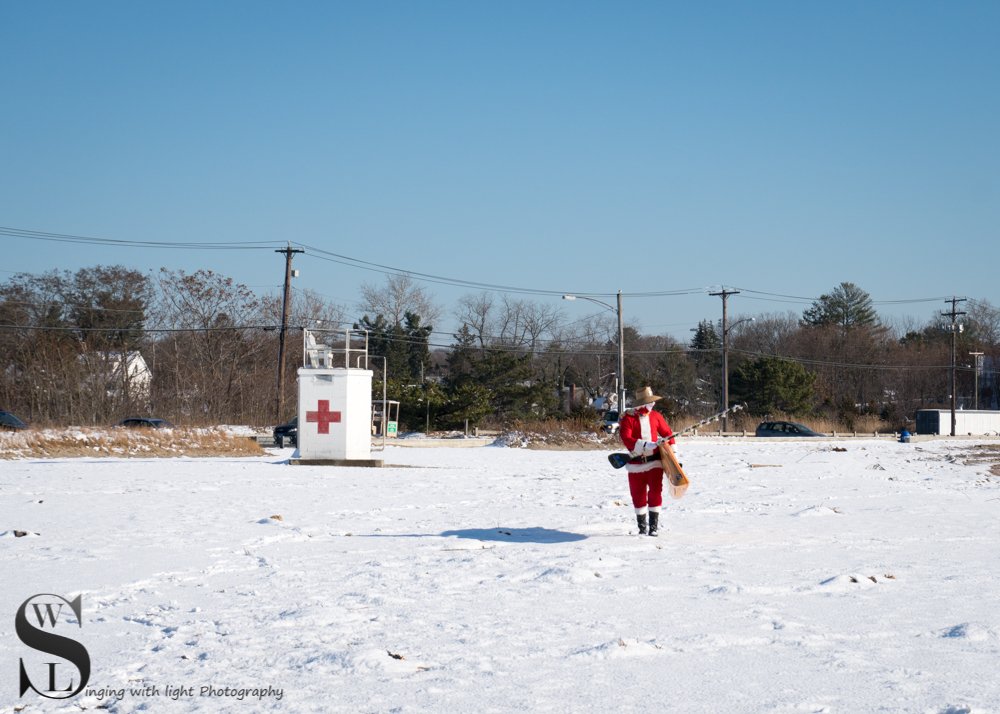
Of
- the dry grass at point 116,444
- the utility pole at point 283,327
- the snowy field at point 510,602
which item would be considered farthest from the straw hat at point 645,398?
the utility pole at point 283,327

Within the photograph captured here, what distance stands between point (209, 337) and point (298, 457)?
40.2m

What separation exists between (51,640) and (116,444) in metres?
23.8

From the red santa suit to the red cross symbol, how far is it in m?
14.5

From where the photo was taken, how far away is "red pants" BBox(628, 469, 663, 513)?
11.2 meters

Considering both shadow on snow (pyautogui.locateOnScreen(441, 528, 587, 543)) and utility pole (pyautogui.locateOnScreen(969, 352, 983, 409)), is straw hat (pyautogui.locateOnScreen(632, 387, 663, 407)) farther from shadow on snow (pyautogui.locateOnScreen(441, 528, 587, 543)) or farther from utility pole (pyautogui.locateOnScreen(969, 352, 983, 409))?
utility pole (pyautogui.locateOnScreen(969, 352, 983, 409))

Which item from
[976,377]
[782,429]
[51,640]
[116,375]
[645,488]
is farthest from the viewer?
[976,377]

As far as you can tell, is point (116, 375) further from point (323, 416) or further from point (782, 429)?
point (782, 429)

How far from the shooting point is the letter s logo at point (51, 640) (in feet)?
18.0

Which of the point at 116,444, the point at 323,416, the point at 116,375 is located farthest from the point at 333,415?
the point at 116,375

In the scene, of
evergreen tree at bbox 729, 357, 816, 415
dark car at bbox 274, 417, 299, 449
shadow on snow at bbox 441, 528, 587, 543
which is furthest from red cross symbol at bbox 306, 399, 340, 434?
evergreen tree at bbox 729, 357, 816, 415

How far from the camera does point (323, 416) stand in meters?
24.8

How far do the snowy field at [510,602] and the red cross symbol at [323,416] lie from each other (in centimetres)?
856

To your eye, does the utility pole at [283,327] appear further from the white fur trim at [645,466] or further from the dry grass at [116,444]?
the white fur trim at [645,466]

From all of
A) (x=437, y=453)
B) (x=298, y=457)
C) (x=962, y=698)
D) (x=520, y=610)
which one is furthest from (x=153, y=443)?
(x=962, y=698)
